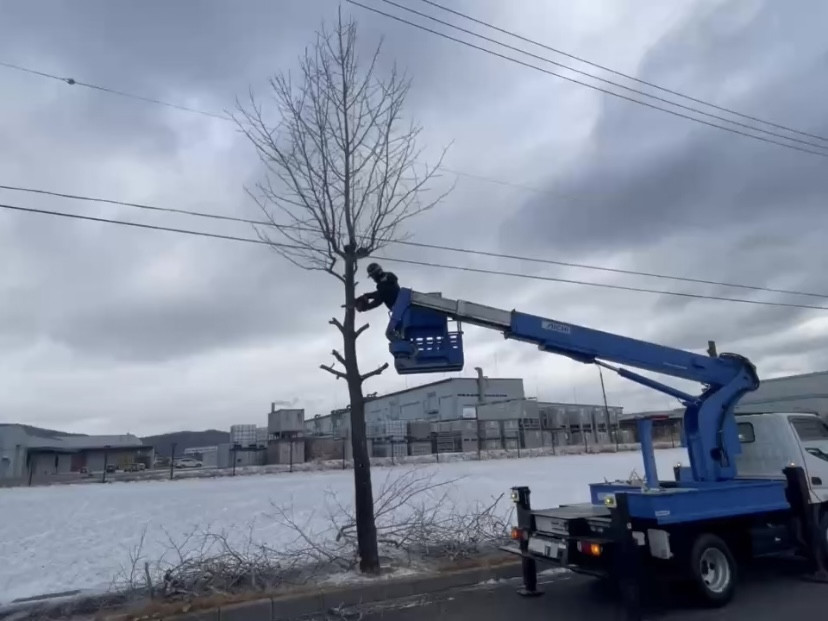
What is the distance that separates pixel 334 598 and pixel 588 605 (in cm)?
306

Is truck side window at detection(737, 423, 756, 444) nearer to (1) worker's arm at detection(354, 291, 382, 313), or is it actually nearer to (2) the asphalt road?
(2) the asphalt road

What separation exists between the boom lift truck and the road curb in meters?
1.01

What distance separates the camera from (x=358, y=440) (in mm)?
8898

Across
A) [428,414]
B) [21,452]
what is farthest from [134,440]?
[428,414]

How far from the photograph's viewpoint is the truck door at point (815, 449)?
857 centimetres

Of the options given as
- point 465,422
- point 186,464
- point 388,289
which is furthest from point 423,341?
point 186,464

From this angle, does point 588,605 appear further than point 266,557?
No

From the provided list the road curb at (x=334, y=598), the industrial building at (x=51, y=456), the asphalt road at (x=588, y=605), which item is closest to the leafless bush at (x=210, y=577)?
the road curb at (x=334, y=598)

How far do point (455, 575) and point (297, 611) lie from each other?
230 centimetres

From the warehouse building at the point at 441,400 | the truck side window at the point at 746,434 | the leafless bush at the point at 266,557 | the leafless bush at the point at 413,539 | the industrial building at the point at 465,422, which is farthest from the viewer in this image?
the warehouse building at the point at 441,400

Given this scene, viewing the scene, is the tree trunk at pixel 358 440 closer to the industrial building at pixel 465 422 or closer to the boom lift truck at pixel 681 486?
the boom lift truck at pixel 681 486

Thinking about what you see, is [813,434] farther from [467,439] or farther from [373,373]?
[467,439]

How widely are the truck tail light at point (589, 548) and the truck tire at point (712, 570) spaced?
1.26 m

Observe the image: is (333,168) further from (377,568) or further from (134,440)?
(134,440)
